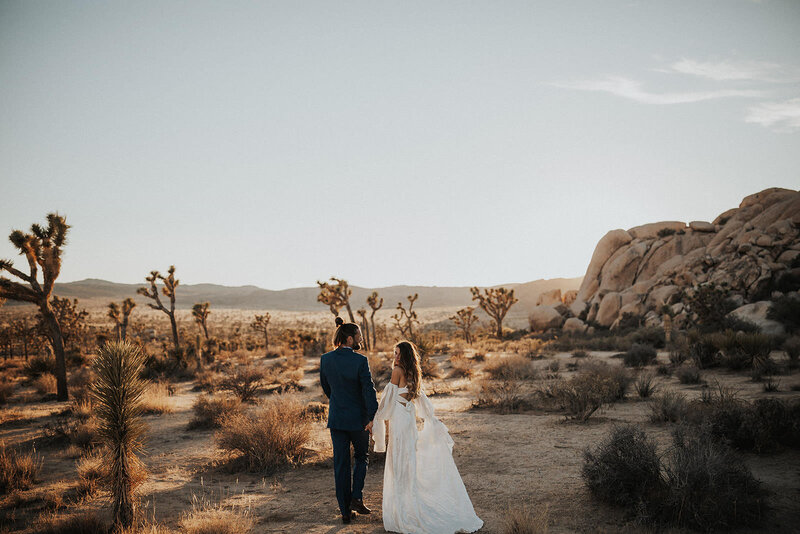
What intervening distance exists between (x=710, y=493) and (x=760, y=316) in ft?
68.1

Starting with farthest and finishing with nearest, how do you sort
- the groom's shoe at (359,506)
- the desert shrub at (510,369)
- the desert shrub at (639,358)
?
the desert shrub at (639,358)
the desert shrub at (510,369)
the groom's shoe at (359,506)

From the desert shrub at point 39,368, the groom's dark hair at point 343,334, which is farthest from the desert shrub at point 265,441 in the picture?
the desert shrub at point 39,368

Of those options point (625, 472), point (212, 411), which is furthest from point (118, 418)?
point (212, 411)

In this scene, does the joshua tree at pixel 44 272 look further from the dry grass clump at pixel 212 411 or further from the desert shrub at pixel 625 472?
the desert shrub at pixel 625 472

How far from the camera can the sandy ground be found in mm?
5180

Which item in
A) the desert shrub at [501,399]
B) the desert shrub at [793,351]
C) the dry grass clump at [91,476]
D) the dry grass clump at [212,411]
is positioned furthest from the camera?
the desert shrub at [793,351]

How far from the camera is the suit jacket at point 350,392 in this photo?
16.7 feet

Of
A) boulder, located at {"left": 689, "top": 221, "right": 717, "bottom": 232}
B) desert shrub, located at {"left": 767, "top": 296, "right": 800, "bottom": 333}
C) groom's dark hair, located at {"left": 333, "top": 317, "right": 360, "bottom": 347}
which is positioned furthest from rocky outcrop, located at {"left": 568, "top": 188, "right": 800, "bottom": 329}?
groom's dark hair, located at {"left": 333, "top": 317, "right": 360, "bottom": 347}

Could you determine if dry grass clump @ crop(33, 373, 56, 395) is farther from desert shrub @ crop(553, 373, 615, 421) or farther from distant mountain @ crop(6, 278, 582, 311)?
distant mountain @ crop(6, 278, 582, 311)

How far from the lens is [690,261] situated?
31812 millimetres

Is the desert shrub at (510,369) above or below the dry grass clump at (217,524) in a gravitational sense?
below

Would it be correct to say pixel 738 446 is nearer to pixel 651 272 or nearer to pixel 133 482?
pixel 133 482

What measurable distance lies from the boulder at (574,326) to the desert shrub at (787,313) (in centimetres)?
1503

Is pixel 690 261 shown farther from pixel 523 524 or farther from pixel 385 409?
pixel 385 409
